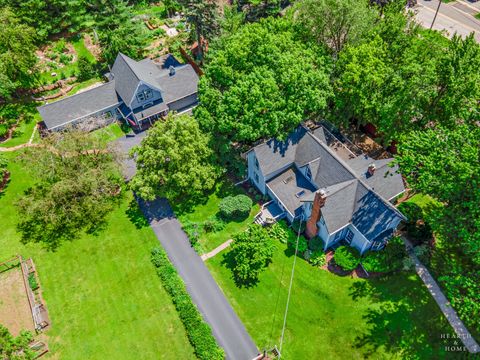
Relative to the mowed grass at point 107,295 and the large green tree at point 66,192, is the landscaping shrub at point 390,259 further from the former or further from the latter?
the large green tree at point 66,192

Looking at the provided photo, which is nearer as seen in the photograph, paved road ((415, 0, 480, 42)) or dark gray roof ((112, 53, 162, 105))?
dark gray roof ((112, 53, 162, 105))

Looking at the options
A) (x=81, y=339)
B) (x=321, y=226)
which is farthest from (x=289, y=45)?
(x=81, y=339)

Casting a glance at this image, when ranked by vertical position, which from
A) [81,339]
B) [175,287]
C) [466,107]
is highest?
[466,107]

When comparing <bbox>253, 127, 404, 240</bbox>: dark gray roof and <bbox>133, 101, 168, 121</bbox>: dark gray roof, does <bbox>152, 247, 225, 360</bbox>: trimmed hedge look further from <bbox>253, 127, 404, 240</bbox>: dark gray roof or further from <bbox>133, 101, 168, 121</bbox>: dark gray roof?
<bbox>133, 101, 168, 121</bbox>: dark gray roof

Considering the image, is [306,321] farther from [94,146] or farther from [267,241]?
[94,146]

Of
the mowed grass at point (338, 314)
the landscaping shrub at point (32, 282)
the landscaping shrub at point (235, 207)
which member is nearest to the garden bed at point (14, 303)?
the landscaping shrub at point (32, 282)

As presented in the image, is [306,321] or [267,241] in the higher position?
[267,241]

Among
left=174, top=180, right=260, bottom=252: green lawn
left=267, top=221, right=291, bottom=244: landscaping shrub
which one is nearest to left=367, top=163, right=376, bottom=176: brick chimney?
left=267, top=221, right=291, bottom=244: landscaping shrub
